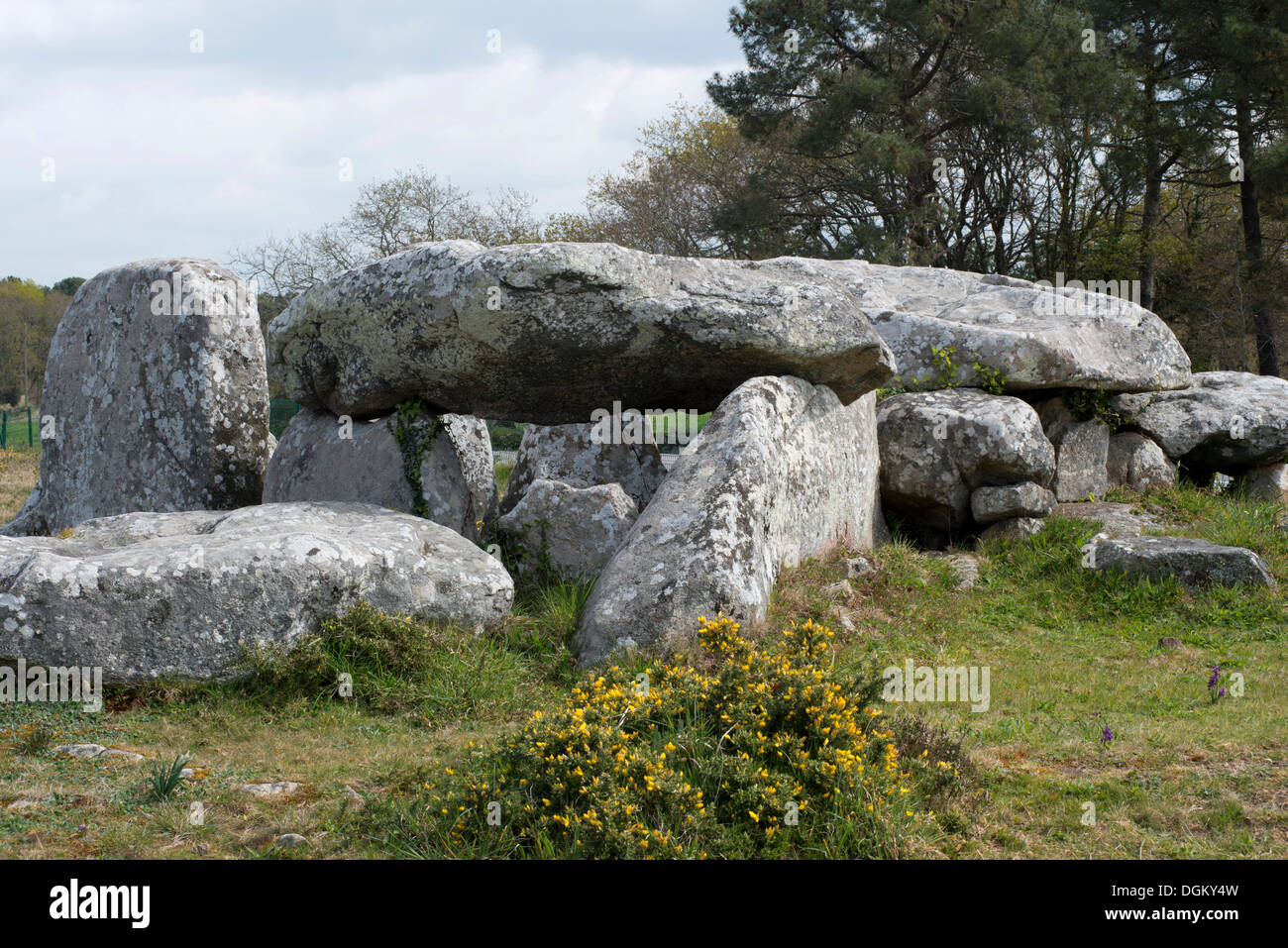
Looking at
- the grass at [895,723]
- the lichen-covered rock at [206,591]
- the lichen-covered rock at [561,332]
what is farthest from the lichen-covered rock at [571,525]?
the lichen-covered rock at [206,591]

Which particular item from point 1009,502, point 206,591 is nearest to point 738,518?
point 206,591

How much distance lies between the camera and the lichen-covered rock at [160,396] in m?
10.0

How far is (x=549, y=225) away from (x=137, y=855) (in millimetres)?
36027

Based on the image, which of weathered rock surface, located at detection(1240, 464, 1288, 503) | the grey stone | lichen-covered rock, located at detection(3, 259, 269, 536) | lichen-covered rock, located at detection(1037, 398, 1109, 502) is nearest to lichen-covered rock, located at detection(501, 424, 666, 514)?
lichen-covered rock, located at detection(3, 259, 269, 536)

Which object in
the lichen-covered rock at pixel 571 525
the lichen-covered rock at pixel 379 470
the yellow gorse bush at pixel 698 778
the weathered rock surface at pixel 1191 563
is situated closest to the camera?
the yellow gorse bush at pixel 698 778

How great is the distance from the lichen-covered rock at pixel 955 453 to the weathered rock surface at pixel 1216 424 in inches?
78.5

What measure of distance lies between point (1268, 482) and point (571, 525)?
8016 mm

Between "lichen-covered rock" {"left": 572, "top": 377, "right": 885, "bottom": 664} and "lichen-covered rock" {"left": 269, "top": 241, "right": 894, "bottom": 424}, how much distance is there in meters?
0.52

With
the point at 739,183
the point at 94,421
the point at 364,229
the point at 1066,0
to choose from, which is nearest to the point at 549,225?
the point at 364,229

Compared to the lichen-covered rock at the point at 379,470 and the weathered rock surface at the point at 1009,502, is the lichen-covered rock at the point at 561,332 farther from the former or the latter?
the weathered rock surface at the point at 1009,502

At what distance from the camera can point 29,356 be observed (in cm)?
4166

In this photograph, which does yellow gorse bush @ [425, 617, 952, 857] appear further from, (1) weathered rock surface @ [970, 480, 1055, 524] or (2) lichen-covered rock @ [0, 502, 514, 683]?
(1) weathered rock surface @ [970, 480, 1055, 524]

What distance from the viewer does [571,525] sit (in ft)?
28.4

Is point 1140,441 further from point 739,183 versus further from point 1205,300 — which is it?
point 739,183
